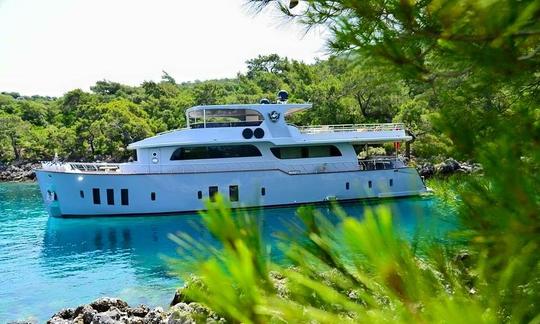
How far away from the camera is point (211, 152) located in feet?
54.1

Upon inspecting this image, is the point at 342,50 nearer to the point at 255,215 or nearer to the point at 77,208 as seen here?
the point at 255,215

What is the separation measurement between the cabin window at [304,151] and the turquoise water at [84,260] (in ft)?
6.85

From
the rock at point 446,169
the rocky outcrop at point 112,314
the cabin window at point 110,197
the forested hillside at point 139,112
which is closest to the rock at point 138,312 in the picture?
the rocky outcrop at point 112,314

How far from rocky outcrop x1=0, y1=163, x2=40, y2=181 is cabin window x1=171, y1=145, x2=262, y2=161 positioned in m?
26.2

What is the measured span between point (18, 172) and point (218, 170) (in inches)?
1162

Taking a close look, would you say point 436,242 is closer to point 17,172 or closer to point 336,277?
point 336,277

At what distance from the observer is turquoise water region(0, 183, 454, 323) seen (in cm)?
883

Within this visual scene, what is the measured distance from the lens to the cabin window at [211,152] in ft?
53.8

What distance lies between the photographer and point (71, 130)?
39.6 meters

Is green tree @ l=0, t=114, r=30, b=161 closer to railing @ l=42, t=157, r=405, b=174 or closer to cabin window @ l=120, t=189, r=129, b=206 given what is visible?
railing @ l=42, t=157, r=405, b=174

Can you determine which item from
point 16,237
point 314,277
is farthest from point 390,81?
point 16,237

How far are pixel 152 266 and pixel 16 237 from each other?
6.34 metres

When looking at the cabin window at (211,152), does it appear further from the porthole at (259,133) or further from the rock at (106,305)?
the rock at (106,305)

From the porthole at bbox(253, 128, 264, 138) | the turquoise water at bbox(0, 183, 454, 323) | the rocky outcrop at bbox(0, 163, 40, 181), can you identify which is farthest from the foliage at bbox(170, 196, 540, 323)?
the rocky outcrop at bbox(0, 163, 40, 181)
